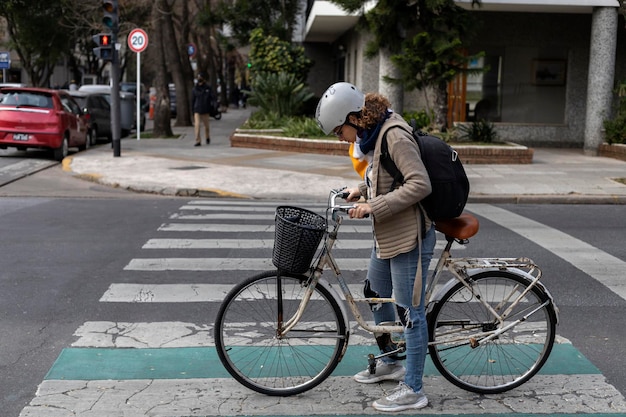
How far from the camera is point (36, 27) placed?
42.1 metres

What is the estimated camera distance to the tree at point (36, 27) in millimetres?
40562

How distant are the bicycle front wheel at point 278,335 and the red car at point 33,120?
14.9 metres

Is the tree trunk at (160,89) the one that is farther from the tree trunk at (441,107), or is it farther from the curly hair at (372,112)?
the curly hair at (372,112)

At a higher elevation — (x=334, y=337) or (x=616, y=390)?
(x=334, y=337)

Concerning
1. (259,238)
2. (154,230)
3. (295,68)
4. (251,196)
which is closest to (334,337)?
(259,238)

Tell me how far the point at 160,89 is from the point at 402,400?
22540 mm

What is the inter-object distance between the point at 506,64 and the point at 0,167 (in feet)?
46.5

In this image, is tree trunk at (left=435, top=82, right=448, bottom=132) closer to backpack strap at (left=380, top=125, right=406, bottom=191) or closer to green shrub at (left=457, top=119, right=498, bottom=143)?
green shrub at (left=457, top=119, right=498, bottom=143)

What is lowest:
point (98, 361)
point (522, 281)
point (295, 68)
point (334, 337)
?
point (98, 361)

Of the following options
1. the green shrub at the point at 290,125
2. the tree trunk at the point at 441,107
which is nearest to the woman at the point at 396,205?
the tree trunk at the point at 441,107

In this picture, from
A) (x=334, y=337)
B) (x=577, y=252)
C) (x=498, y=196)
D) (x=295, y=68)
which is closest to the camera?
(x=334, y=337)

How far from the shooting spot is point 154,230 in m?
9.76

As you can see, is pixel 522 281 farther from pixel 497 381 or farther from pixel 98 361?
pixel 98 361

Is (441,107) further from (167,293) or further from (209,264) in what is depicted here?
(167,293)
